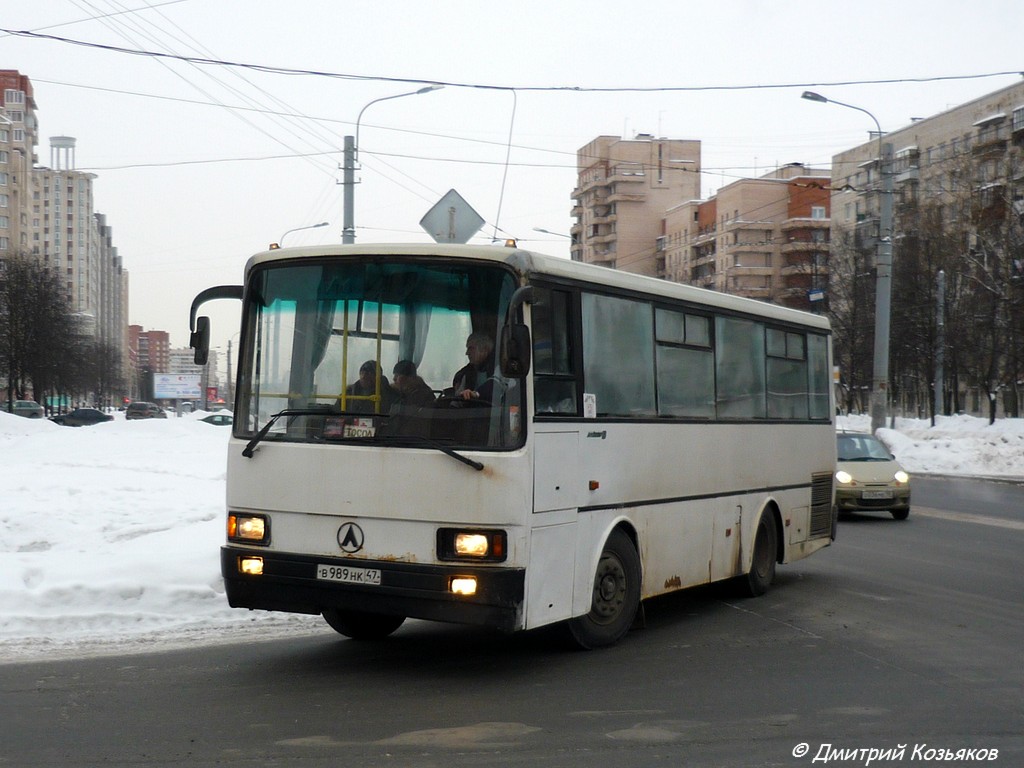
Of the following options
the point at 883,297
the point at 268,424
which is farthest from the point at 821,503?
the point at 883,297

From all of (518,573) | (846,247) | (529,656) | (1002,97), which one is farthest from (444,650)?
Answer: (1002,97)

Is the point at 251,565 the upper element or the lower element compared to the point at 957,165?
lower

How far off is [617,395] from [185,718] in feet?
12.2

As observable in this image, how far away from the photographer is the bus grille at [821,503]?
42.4 ft

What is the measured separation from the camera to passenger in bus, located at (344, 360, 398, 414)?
7.73 metres

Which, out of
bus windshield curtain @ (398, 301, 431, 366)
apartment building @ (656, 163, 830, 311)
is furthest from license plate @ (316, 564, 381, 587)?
apartment building @ (656, 163, 830, 311)

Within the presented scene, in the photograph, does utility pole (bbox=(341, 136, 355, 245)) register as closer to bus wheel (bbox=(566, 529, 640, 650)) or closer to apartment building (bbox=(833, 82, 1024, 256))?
bus wheel (bbox=(566, 529, 640, 650))

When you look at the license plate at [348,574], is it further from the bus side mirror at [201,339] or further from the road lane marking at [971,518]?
the road lane marking at [971,518]

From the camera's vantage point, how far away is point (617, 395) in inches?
347

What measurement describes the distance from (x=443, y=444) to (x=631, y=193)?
12477cm

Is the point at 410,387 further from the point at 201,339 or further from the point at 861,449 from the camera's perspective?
the point at 861,449

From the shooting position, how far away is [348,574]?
25.0ft

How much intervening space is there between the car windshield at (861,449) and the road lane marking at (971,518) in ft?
4.29

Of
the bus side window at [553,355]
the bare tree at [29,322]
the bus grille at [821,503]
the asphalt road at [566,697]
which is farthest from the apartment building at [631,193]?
the bus side window at [553,355]
